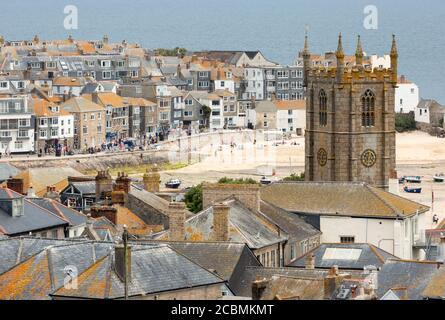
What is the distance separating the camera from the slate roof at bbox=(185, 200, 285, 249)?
38.8 metres

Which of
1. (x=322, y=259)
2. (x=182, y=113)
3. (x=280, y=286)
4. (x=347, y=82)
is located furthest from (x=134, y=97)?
(x=280, y=286)

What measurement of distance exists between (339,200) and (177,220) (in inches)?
431

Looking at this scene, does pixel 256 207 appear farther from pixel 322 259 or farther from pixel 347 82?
pixel 347 82

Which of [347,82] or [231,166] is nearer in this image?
[347,82]

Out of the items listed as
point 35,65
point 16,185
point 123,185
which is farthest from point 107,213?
point 35,65

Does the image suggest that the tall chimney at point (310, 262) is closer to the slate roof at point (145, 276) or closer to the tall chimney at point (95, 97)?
the slate roof at point (145, 276)

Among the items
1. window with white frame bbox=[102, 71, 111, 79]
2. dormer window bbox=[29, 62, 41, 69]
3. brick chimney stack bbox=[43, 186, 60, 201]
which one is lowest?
brick chimney stack bbox=[43, 186, 60, 201]

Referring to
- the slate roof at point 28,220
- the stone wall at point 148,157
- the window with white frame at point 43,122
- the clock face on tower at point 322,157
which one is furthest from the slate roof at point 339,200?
the window with white frame at point 43,122

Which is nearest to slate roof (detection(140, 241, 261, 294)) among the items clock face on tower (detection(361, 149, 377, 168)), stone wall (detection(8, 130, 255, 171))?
clock face on tower (detection(361, 149, 377, 168))

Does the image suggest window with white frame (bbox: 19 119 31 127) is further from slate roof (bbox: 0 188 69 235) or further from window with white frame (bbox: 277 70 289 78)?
slate roof (bbox: 0 188 69 235)

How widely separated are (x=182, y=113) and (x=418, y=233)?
89659mm

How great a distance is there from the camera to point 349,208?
4709 cm

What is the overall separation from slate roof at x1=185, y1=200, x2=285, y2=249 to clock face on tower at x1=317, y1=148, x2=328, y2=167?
59.5 feet

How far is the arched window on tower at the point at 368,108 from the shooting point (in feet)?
196
